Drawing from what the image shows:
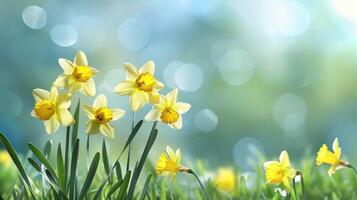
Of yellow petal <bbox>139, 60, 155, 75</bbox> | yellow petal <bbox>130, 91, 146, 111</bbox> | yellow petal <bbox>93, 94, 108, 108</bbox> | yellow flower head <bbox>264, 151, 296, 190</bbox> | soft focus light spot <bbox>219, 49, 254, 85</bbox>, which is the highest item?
soft focus light spot <bbox>219, 49, 254, 85</bbox>

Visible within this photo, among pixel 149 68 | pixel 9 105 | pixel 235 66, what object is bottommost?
pixel 9 105

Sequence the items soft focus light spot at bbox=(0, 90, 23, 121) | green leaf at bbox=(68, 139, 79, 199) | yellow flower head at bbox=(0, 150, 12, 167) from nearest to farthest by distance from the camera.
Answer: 1. green leaf at bbox=(68, 139, 79, 199)
2. yellow flower head at bbox=(0, 150, 12, 167)
3. soft focus light spot at bbox=(0, 90, 23, 121)

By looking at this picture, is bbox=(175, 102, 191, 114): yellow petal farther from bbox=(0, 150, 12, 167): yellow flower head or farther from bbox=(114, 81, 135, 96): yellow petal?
bbox=(0, 150, 12, 167): yellow flower head

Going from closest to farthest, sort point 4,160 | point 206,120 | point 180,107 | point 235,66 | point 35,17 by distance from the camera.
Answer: point 180,107 → point 4,160 → point 206,120 → point 35,17 → point 235,66

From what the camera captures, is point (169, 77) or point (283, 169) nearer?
point (283, 169)

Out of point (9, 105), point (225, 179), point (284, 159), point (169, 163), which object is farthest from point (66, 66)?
point (9, 105)

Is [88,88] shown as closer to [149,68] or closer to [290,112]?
[149,68]

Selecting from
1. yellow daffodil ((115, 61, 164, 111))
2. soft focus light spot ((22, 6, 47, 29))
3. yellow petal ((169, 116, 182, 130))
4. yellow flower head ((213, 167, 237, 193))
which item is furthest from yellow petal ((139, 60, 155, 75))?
soft focus light spot ((22, 6, 47, 29))
